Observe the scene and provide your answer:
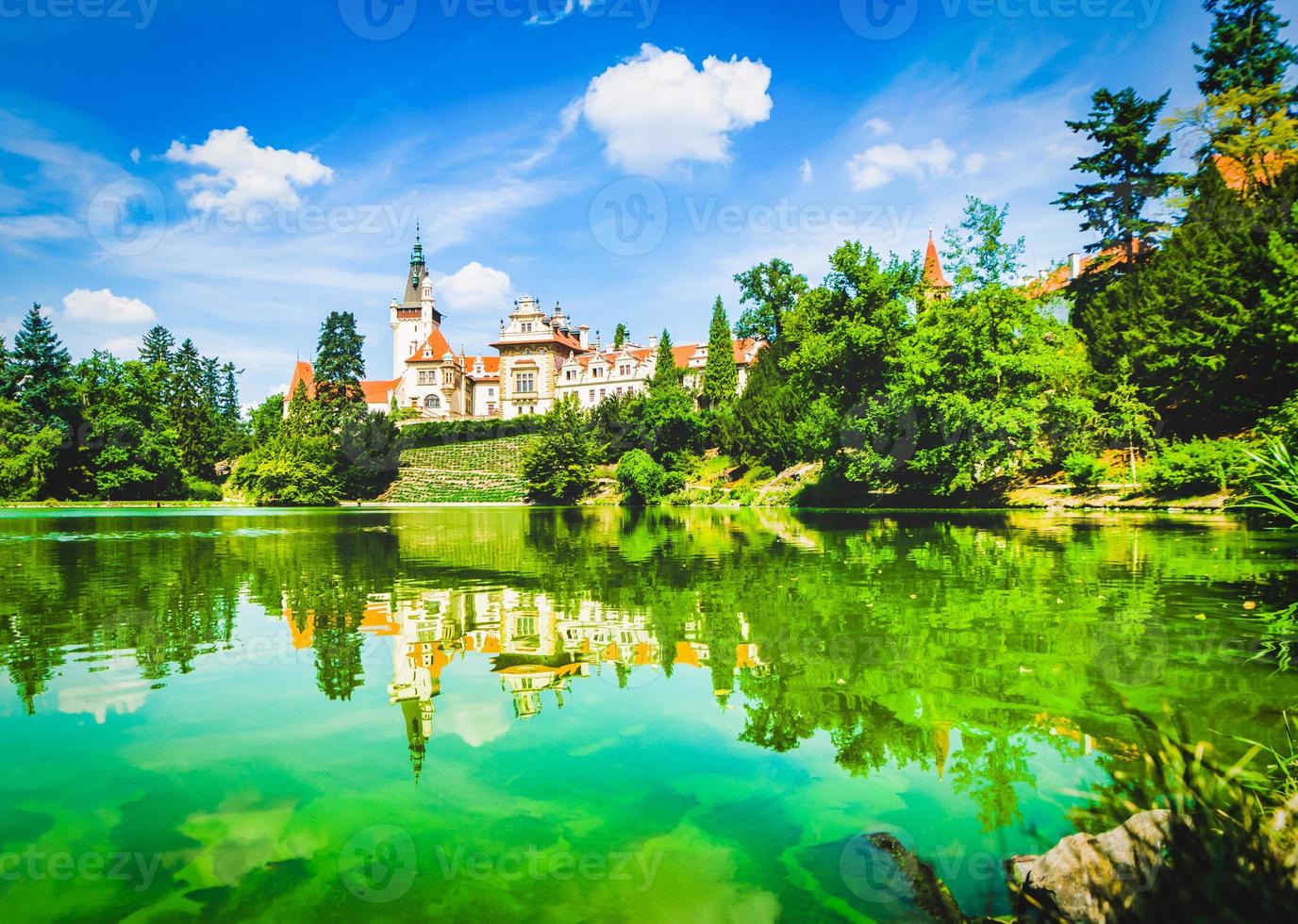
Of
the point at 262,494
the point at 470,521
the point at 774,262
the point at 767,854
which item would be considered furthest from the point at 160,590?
the point at 774,262

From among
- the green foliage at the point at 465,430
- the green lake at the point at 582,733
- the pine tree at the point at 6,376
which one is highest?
the pine tree at the point at 6,376

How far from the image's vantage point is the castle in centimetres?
Answer: 8788

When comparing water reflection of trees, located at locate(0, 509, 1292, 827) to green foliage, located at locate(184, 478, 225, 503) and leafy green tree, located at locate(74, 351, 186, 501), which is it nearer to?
leafy green tree, located at locate(74, 351, 186, 501)

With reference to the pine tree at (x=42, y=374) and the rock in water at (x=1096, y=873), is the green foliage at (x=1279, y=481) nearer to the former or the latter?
the rock in water at (x=1096, y=873)

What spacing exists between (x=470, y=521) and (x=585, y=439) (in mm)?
23323

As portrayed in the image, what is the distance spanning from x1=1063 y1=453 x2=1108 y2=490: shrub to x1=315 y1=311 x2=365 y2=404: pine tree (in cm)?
6158

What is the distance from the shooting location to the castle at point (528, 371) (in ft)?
288

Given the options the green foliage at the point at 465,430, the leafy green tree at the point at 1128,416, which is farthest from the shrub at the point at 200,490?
the leafy green tree at the point at 1128,416

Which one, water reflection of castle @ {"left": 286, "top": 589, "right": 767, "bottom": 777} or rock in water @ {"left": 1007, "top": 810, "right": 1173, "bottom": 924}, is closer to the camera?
rock in water @ {"left": 1007, "top": 810, "right": 1173, "bottom": 924}

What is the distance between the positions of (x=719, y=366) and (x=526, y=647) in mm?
64457

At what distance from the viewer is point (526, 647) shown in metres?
8.51

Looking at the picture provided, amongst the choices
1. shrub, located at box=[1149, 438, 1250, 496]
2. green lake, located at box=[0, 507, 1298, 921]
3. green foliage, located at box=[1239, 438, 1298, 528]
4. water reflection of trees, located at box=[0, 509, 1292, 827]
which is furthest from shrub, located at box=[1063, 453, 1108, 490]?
green foliage, located at box=[1239, 438, 1298, 528]

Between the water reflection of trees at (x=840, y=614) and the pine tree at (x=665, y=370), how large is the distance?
4638cm

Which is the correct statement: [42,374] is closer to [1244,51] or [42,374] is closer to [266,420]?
[266,420]
